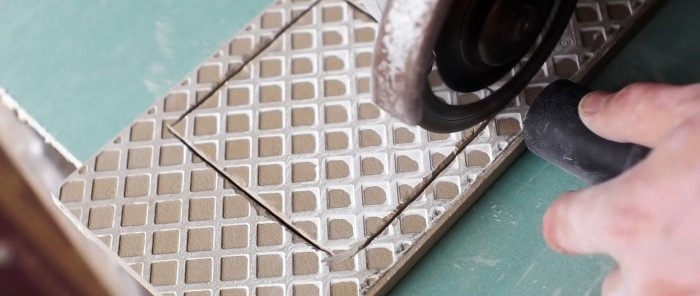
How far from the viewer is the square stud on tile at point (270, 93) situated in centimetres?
105

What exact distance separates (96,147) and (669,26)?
2.76 feet

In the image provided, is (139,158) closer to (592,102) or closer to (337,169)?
(337,169)

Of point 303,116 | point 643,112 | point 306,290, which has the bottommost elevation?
point 306,290

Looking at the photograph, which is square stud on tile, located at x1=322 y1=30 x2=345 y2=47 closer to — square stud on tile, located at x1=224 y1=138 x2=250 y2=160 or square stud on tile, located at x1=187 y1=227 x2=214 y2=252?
square stud on tile, located at x1=224 y1=138 x2=250 y2=160

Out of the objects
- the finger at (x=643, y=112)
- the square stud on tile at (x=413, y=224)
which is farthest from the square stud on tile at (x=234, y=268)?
the finger at (x=643, y=112)

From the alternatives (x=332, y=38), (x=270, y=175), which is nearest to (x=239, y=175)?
(x=270, y=175)

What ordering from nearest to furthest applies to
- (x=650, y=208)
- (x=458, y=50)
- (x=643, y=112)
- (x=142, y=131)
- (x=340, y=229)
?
(x=650, y=208) → (x=643, y=112) → (x=458, y=50) → (x=340, y=229) → (x=142, y=131)

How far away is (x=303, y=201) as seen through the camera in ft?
3.17

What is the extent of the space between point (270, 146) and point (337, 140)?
9cm

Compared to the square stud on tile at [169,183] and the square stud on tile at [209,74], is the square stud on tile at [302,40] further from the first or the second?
the square stud on tile at [169,183]

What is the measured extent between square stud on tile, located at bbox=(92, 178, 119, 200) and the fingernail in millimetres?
608

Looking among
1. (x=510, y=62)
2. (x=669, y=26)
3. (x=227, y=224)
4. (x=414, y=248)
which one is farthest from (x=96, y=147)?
(x=669, y=26)

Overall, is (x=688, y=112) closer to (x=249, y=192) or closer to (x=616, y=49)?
(x=616, y=49)

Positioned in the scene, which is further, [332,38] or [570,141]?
[332,38]
